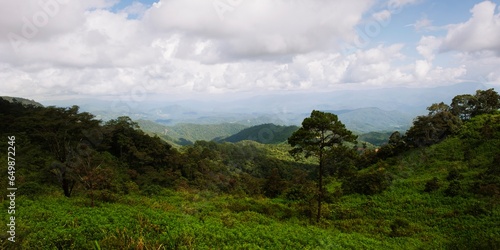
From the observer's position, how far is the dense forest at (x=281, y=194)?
15.3 metres

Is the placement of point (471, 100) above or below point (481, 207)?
above

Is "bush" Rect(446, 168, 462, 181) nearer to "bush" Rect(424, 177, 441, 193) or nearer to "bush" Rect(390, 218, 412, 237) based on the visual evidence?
"bush" Rect(424, 177, 441, 193)

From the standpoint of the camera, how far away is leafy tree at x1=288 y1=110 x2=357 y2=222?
75.0 ft

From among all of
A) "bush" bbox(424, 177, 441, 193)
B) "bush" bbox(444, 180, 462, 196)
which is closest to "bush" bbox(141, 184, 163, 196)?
"bush" bbox(424, 177, 441, 193)

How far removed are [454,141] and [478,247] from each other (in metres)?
35.5

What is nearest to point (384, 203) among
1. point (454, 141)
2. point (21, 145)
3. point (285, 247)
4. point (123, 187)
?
point (285, 247)

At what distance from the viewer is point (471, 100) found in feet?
191

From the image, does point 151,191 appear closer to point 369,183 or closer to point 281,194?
point 281,194

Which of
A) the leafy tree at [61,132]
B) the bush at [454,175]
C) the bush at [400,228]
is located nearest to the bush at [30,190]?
the leafy tree at [61,132]

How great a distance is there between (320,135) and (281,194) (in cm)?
2202

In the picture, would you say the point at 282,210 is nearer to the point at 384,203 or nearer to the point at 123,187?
the point at 384,203

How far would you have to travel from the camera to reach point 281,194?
43.2 m

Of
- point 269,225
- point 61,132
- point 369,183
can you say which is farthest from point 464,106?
point 61,132

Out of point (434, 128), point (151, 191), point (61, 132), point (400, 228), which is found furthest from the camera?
point (434, 128)
